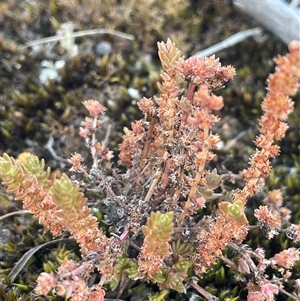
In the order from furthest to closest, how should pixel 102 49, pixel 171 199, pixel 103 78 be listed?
pixel 102 49 < pixel 103 78 < pixel 171 199

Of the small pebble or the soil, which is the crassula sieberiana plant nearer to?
the soil

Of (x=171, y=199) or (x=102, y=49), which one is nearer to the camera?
(x=171, y=199)

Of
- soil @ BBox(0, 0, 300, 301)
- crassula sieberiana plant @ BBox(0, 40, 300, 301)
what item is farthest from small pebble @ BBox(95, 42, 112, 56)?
crassula sieberiana plant @ BBox(0, 40, 300, 301)

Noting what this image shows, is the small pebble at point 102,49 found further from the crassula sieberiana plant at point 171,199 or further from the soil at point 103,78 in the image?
the crassula sieberiana plant at point 171,199

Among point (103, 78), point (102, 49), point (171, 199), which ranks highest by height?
point (102, 49)

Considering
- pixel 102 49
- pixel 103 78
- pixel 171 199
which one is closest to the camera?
pixel 171 199

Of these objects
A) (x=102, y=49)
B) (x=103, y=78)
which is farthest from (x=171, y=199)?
(x=102, y=49)

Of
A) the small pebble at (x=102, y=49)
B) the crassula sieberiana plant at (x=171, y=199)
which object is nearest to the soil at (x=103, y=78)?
the small pebble at (x=102, y=49)

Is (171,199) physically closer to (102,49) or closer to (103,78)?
(103,78)

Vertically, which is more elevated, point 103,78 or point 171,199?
point 103,78

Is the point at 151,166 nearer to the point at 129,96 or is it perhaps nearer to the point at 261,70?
the point at 129,96
